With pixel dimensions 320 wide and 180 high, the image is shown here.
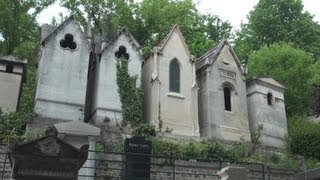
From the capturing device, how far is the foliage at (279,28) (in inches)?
1713

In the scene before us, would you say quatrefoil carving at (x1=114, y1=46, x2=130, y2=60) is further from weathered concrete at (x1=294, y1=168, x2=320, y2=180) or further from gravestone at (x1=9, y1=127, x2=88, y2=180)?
weathered concrete at (x1=294, y1=168, x2=320, y2=180)

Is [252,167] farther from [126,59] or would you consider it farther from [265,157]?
[126,59]

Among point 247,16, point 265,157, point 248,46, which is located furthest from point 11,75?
point 247,16

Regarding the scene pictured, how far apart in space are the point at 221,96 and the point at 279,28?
18762 mm

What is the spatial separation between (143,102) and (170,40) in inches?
176

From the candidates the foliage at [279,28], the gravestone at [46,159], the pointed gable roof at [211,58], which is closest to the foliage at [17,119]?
the gravestone at [46,159]

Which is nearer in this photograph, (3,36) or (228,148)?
(228,148)

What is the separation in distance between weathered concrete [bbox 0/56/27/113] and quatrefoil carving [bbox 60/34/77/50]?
2.47 m

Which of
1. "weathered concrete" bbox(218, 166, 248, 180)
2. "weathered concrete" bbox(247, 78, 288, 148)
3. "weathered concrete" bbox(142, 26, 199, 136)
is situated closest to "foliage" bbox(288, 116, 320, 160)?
"weathered concrete" bbox(247, 78, 288, 148)

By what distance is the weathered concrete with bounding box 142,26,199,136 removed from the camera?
26.2 metres

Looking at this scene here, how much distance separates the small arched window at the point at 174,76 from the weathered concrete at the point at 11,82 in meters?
8.78

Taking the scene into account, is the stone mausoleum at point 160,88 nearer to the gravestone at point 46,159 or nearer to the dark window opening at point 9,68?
the dark window opening at point 9,68

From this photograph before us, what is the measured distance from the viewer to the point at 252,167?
21.0m

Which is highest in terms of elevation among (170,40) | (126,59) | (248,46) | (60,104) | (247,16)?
(247,16)
